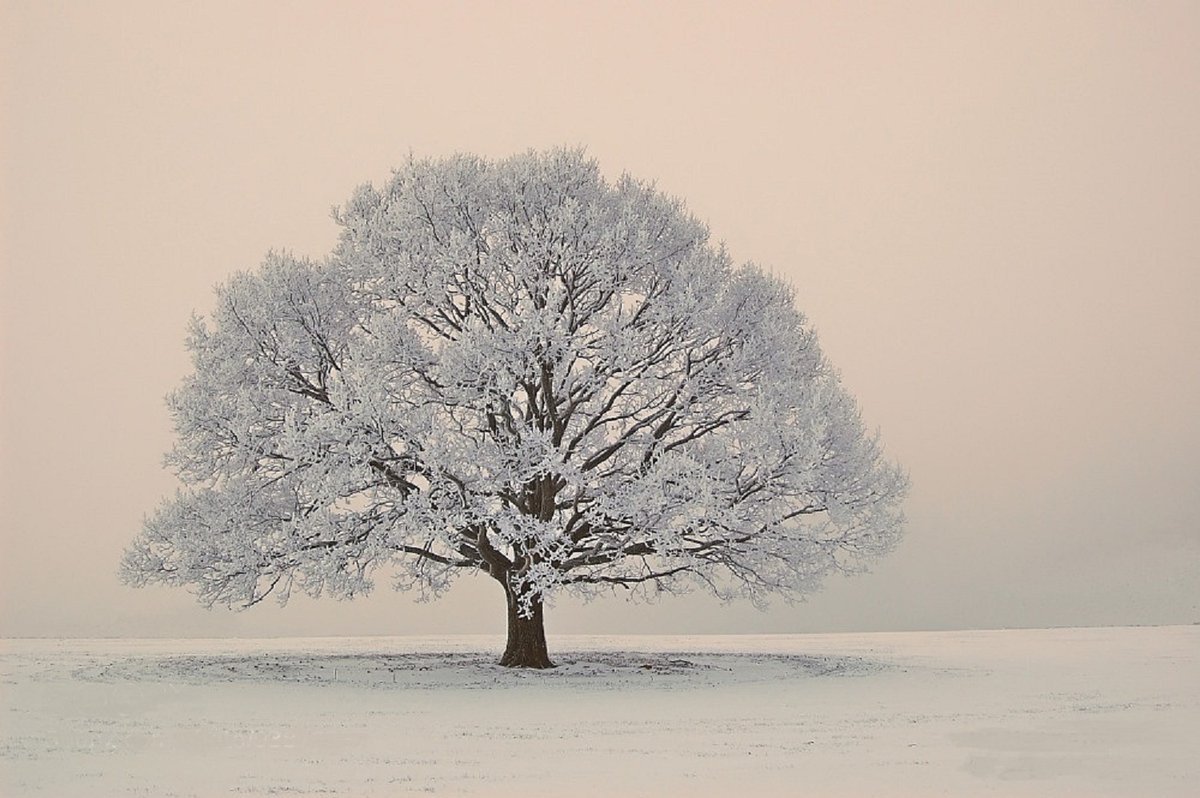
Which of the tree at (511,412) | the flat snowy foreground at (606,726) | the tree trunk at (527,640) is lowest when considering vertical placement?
the flat snowy foreground at (606,726)

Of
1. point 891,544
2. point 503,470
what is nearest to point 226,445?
point 503,470

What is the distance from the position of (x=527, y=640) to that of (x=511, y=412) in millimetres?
5363

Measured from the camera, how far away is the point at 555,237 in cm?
2842

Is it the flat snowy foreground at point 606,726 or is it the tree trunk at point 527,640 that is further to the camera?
the tree trunk at point 527,640

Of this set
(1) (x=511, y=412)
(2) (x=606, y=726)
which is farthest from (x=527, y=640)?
(2) (x=606, y=726)

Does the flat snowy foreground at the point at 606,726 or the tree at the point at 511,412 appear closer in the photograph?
the flat snowy foreground at the point at 606,726

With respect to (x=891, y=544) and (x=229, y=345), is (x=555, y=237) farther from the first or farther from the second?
→ (x=891, y=544)

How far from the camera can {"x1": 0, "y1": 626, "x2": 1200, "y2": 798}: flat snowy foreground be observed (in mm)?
14828

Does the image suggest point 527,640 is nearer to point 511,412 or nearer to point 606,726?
point 511,412

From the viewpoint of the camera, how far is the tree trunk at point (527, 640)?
29.4 meters

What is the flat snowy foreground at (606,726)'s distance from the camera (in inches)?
584

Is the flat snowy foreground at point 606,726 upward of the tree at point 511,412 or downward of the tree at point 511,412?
downward

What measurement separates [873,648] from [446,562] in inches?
603

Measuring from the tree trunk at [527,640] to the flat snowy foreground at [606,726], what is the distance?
2.01 feet
